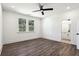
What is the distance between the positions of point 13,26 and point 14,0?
1.67 metres

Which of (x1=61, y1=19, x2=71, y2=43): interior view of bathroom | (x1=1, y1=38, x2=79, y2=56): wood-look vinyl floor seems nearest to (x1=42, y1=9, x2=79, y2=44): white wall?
(x1=61, y1=19, x2=71, y2=43): interior view of bathroom

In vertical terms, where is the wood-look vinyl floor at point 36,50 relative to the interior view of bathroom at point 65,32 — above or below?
below

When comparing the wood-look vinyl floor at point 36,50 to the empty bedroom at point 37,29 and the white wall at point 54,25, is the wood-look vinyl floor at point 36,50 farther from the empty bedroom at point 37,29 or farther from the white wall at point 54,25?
the white wall at point 54,25

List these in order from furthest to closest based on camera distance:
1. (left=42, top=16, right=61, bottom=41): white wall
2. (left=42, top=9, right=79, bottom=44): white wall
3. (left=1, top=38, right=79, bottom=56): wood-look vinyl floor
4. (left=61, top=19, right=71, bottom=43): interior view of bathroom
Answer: (left=42, top=16, right=61, bottom=41): white wall < (left=61, top=19, right=71, bottom=43): interior view of bathroom < (left=42, top=9, right=79, bottom=44): white wall < (left=1, top=38, right=79, bottom=56): wood-look vinyl floor

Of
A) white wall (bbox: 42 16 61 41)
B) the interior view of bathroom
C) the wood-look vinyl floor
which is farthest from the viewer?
white wall (bbox: 42 16 61 41)

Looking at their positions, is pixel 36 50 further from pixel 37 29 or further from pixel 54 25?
pixel 54 25

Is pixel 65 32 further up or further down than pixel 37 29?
further down

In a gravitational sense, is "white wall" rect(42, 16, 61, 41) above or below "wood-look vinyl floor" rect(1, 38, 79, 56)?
above

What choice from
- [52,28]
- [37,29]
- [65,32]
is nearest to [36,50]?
[37,29]

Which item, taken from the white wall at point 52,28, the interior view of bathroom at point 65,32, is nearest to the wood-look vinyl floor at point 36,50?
the interior view of bathroom at point 65,32

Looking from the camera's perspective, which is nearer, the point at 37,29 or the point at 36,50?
the point at 36,50

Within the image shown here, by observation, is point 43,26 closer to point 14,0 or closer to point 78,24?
point 78,24

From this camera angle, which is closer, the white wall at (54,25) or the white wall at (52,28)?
the white wall at (54,25)

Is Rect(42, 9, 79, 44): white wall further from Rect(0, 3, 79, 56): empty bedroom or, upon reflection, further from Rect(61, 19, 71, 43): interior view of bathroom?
Rect(61, 19, 71, 43): interior view of bathroom
